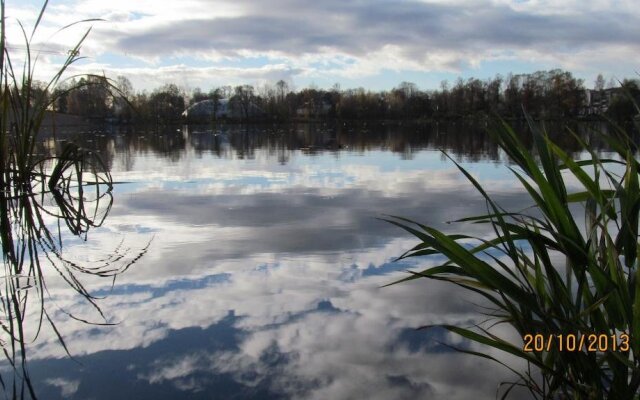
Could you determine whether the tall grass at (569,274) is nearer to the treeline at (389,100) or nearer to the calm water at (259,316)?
the calm water at (259,316)

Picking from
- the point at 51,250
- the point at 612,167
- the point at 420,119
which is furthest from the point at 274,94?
the point at 51,250

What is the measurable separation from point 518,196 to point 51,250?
581 centimetres

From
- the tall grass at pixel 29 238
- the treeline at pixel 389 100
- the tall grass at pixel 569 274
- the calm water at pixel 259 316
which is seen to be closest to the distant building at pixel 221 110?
the treeline at pixel 389 100

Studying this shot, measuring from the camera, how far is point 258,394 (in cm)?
201

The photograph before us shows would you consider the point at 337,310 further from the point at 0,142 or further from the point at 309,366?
the point at 0,142

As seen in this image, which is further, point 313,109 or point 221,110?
point 221,110

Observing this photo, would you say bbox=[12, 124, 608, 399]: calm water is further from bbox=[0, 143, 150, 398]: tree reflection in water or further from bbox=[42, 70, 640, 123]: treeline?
bbox=[42, 70, 640, 123]: treeline

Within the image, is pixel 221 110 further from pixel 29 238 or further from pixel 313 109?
pixel 29 238

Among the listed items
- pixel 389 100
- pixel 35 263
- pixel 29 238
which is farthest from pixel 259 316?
pixel 389 100
